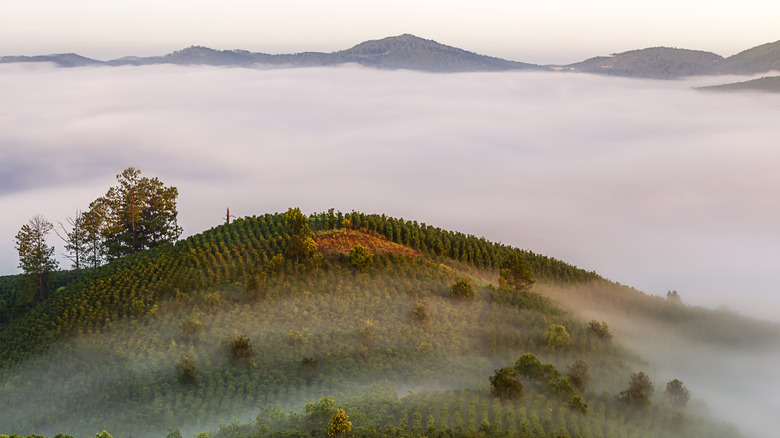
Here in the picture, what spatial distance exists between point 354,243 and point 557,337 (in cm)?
2480

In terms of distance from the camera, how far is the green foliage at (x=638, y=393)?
1834 inches

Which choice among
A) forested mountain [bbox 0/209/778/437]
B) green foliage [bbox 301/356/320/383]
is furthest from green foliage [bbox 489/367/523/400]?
green foliage [bbox 301/356/320/383]

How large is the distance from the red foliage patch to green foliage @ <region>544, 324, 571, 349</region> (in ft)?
64.5

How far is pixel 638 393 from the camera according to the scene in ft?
153

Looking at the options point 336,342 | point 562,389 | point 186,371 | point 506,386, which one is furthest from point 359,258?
point 562,389

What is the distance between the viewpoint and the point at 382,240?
72.6 meters

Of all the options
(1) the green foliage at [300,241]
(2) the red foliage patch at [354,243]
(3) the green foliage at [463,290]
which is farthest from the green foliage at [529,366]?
(1) the green foliage at [300,241]

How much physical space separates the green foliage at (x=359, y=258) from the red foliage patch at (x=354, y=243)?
293 centimetres

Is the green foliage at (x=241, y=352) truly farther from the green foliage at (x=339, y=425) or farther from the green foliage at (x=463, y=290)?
the green foliage at (x=463, y=290)

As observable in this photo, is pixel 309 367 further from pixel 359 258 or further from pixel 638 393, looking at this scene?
pixel 638 393

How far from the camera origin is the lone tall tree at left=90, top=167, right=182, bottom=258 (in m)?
84.8

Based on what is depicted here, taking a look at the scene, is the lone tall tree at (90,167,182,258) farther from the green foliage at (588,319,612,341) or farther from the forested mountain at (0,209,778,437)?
the green foliage at (588,319,612,341)

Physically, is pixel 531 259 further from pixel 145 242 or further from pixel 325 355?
pixel 145 242

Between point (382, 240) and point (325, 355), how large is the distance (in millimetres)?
24663
